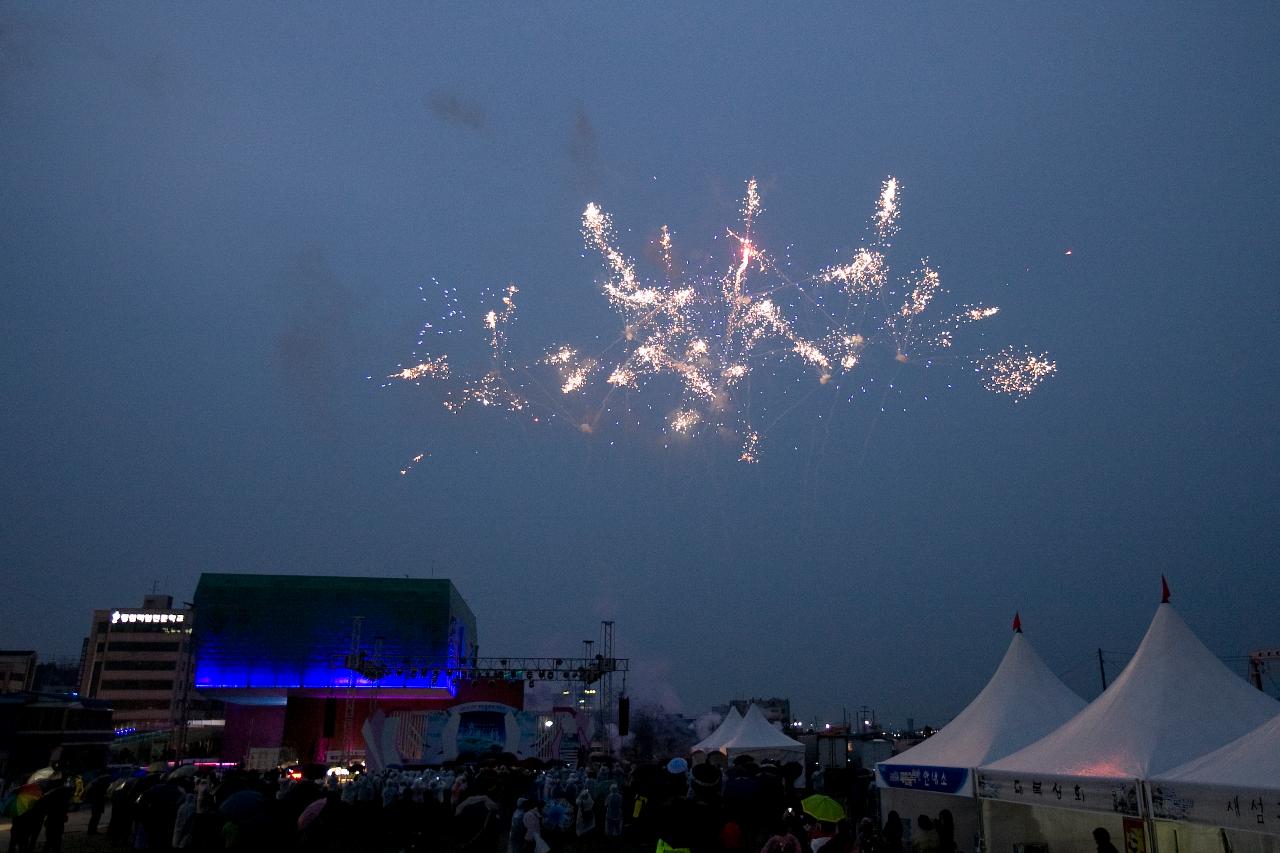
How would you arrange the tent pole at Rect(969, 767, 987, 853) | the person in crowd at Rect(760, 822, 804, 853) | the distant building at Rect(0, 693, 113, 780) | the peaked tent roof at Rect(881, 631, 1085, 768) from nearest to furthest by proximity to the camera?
the person in crowd at Rect(760, 822, 804, 853)
the tent pole at Rect(969, 767, 987, 853)
the peaked tent roof at Rect(881, 631, 1085, 768)
the distant building at Rect(0, 693, 113, 780)

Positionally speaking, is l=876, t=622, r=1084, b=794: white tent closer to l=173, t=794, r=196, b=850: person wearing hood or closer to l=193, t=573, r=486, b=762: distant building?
l=173, t=794, r=196, b=850: person wearing hood

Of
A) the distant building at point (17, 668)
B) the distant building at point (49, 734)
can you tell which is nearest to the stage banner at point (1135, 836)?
the distant building at point (49, 734)

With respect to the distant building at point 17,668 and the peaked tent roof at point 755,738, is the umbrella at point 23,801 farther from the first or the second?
the distant building at point 17,668

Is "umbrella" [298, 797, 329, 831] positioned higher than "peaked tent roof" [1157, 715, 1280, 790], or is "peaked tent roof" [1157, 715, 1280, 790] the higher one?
"peaked tent roof" [1157, 715, 1280, 790]

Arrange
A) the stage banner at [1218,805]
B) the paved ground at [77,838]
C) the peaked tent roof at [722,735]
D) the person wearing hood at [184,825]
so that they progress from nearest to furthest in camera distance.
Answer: the stage banner at [1218,805], the person wearing hood at [184,825], the paved ground at [77,838], the peaked tent roof at [722,735]

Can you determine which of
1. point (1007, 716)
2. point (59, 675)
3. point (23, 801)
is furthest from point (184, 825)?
point (59, 675)

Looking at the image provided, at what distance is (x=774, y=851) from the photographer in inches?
281

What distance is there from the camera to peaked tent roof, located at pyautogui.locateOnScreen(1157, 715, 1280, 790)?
301 inches

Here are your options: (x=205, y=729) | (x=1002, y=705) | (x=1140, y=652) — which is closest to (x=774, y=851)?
(x=1140, y=652)

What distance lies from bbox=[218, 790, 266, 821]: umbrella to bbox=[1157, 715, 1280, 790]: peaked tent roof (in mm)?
9069

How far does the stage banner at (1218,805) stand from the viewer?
7398 millimetres

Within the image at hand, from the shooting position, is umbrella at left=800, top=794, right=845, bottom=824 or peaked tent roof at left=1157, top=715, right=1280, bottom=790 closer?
peaked tent roof at left=1157, top=715, right=1280, bottom=790

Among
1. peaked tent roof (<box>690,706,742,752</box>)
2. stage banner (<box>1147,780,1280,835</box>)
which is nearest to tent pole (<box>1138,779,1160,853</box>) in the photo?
stage banner (<box>1147,780,1280,835</box>)

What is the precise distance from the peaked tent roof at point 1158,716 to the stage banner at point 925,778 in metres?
0.72
